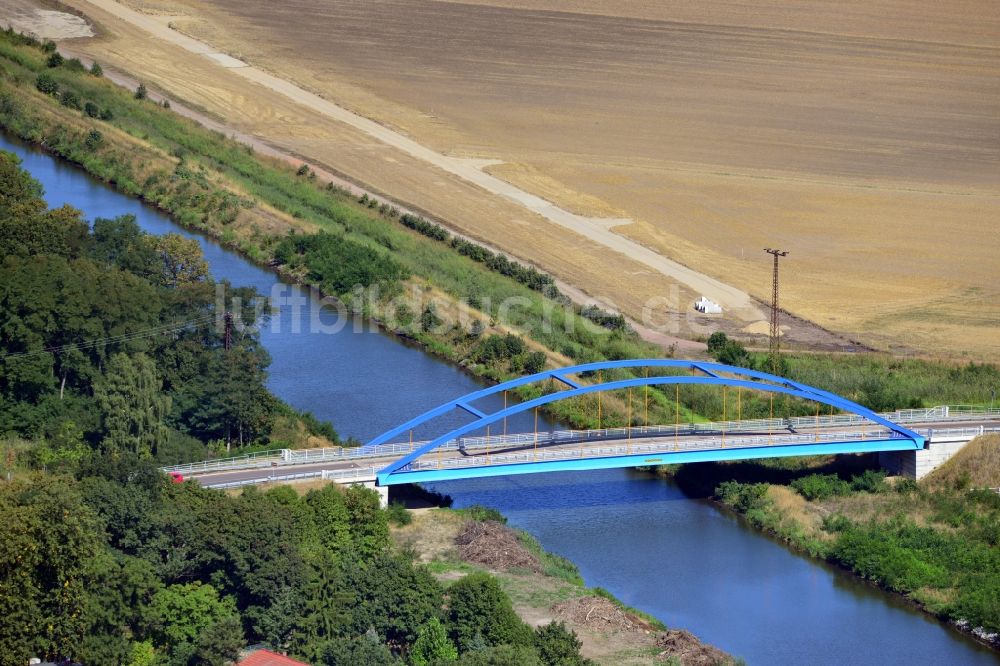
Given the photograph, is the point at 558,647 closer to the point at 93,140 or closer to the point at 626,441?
the point at 626,441

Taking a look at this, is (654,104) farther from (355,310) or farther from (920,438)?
(920,438)

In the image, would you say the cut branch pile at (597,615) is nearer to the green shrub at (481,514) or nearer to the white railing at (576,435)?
the green shrub at (481,514)

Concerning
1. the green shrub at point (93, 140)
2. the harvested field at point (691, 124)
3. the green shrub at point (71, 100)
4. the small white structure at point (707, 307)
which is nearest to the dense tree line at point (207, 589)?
the small white structure at point (707, 307)

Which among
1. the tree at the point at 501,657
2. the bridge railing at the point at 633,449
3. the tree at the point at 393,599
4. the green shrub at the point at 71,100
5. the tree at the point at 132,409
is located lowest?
the tree at the point at 501,657

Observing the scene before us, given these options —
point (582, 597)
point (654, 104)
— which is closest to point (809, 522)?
point (582, 597)

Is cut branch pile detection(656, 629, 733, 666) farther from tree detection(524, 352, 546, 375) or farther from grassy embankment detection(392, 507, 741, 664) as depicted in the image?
tree detection(524, 352, 546, 375)

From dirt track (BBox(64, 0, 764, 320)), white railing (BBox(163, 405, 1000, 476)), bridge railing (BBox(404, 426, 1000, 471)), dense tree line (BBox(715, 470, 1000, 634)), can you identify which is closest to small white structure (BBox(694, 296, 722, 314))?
dirt track (BBox(64, 0, 764, 320))
